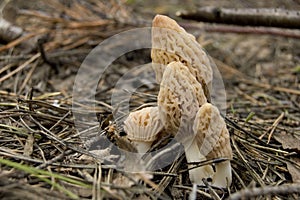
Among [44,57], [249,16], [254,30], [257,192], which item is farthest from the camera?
[254,30]

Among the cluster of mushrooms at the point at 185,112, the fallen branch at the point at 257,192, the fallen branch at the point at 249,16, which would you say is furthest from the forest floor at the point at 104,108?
the fallen branch at the point at 249,16

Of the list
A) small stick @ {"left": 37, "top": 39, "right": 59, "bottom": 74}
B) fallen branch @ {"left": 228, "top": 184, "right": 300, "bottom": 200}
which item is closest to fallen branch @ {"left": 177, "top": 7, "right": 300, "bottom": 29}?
small stick @ {"left": 37, "top": 39, "right": 59, "bottom": 74}

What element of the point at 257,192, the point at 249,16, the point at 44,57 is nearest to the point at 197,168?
the point at 257,192

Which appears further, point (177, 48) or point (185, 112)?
point (177, 48)

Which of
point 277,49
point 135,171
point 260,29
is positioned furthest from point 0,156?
point 277,49

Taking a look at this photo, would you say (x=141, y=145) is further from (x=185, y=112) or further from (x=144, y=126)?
(x=185, y=112)

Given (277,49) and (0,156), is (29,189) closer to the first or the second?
(0,156)

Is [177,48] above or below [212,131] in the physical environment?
above

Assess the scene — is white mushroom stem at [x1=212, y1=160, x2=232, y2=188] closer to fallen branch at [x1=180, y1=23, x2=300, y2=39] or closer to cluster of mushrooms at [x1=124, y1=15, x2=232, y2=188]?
cluster of mushrooms at [x1=124, y1=15, x2=232, y2=188]
